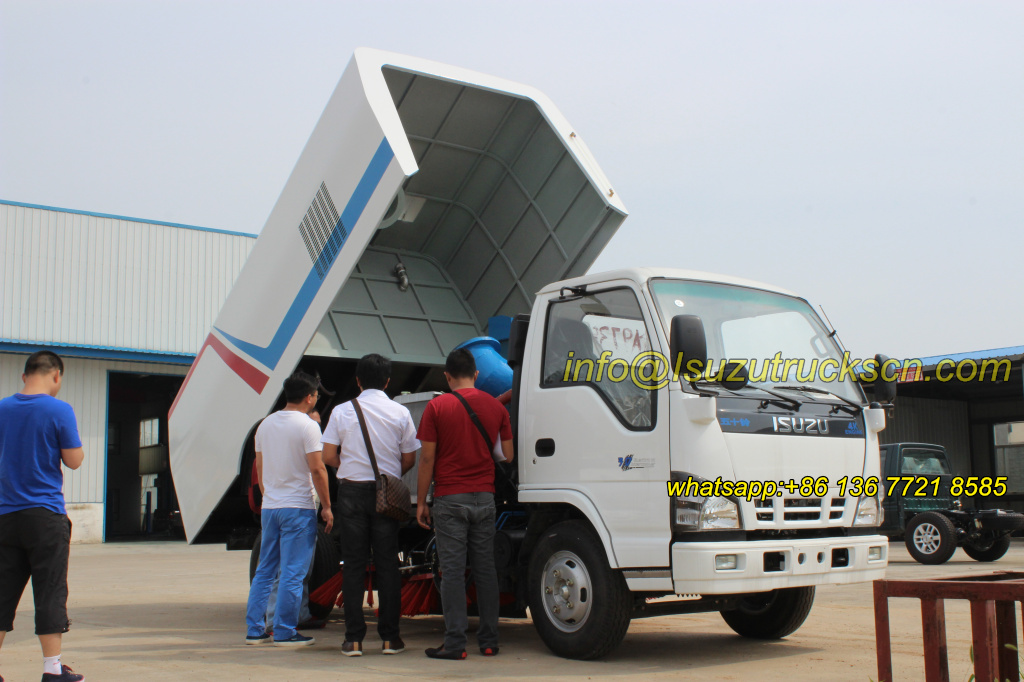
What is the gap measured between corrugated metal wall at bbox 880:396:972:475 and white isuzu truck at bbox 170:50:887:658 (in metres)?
22.3

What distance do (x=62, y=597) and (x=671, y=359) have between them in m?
3.39

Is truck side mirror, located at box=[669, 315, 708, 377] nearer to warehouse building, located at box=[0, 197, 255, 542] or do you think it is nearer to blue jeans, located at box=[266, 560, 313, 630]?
blue jeans, located at box=[266, 560, 313, 630]

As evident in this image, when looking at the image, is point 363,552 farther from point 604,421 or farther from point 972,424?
point 972,424

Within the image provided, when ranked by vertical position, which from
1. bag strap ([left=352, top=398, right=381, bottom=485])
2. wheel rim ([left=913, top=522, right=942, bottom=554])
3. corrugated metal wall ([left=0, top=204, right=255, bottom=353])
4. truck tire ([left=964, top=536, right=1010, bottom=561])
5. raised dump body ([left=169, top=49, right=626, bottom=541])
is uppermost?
corrugated metal wall ([left=0, top=204, right=255, bottom=353])

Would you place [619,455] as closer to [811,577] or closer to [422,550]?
[811,577]

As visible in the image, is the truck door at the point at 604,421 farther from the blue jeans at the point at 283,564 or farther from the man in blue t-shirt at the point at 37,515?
the man in blue t-shirt at the point at 37,515

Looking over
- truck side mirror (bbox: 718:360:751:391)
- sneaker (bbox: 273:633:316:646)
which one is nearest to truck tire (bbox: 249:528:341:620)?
sneaker (bbox: 273:633:316:646)

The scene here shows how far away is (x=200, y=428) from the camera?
805 cm

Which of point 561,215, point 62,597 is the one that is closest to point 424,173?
point 561,215

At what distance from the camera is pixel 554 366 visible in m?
6.04

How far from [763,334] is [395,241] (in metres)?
3.45

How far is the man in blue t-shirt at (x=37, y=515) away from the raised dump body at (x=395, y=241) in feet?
6.53

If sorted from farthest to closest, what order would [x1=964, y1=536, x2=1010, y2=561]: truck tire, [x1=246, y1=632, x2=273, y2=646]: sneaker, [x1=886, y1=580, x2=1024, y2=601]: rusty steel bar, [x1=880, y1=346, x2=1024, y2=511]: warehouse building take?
[x1=880, y1=346, x2=1024, y2=511]: warehouse building, [x1=964, y1=536, x2=1010, y2=561]: truck tire, [x1=246, y1=632, x2=273, y2=646]: sneaker, [x1=886, y1=580, x2=1024, y2=601]: rusty steel bar

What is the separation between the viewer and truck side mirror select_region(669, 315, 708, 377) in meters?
5.07
